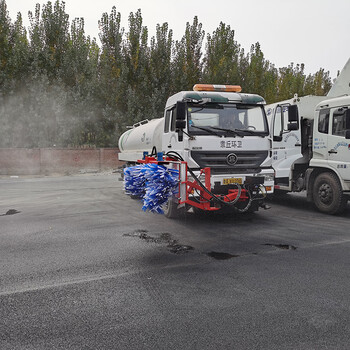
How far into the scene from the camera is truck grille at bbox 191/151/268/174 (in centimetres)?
704

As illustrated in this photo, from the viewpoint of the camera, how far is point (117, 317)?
331 centimetres

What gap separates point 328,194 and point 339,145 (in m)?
1.24

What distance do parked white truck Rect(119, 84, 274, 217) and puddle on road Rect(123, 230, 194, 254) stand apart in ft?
2.37

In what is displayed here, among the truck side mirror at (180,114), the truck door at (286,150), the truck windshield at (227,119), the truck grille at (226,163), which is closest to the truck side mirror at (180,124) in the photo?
the truck side mirror at (180,114)

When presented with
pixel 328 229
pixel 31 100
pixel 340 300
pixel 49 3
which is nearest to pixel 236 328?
pixel 340 300

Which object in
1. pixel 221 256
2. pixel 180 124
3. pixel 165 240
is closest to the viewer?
pixel 221 256

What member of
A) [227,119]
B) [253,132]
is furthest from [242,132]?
[227,119]

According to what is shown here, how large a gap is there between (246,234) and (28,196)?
30.7 ft

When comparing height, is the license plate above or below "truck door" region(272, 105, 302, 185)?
below

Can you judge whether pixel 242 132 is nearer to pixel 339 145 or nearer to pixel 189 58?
pixel 339 145

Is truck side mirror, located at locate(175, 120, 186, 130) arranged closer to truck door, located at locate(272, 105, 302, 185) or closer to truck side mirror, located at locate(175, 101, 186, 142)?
truck side mirror, located at locate(175, 101, 186, 142)

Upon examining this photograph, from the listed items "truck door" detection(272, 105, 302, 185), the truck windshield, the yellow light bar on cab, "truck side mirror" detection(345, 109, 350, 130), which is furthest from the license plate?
"truck door" detection(272, 105, 302, 185)

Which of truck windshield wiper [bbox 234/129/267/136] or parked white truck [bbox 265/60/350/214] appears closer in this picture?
truck windshield wiper [bbox 234/129/267/136]

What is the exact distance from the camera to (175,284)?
416 cm
